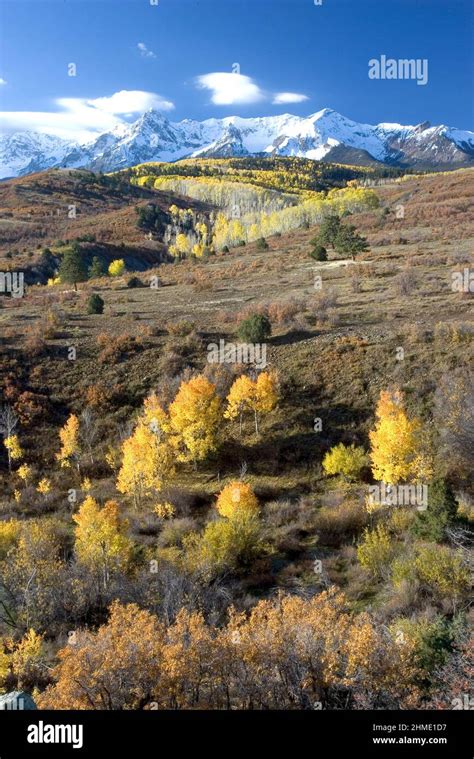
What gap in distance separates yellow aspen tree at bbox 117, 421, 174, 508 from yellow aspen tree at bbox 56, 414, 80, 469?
4.85 metres

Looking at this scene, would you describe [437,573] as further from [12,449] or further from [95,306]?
[95,306]

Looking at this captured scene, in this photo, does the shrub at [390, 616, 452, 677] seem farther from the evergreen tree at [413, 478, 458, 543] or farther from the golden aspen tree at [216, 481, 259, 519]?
the golden aspen tree at [216, 481, 259, 519]

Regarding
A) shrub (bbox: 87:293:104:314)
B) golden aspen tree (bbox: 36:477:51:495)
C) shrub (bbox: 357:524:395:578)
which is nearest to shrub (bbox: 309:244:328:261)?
shrub (bbox: 87:293:104:314)

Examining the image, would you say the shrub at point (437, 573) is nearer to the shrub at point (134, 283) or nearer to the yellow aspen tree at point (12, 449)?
the yellow aspen tree at point (12, 449)

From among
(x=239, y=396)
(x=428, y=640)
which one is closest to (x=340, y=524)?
(x=239, y=396)

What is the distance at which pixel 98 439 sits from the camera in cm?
3597

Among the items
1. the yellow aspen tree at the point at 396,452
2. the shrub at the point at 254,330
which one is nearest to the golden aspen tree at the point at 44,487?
the shrub at the point at 254,330

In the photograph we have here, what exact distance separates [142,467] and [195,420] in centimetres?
468

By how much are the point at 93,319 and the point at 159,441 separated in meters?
23.5

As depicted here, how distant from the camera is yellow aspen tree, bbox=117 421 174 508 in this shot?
30094mm

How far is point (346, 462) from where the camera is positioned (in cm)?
2973

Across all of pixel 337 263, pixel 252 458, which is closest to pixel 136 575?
pixel 252 458

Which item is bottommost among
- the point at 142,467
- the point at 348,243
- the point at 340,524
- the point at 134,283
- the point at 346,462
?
the point at 340,524
